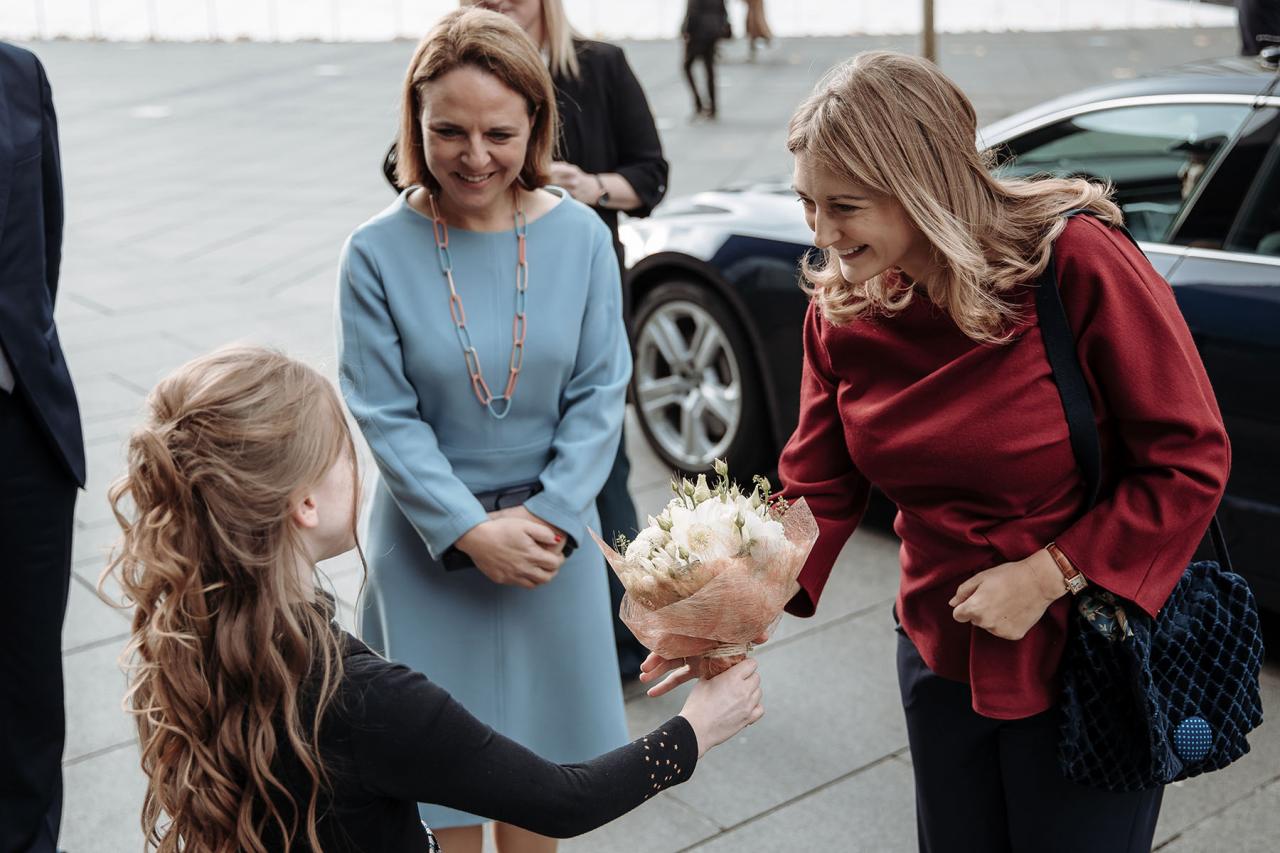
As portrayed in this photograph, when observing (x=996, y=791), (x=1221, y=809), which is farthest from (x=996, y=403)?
(x=1221, y=809)

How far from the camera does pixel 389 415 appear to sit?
9.58ft

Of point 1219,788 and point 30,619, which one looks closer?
point 30,619

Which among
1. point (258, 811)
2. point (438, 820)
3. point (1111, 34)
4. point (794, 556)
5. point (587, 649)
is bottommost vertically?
point (1111, 34)

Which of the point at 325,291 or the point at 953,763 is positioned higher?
the point at 953,763

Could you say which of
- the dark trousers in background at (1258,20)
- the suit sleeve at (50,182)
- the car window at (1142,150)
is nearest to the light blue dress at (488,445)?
the suit sleeve at (50,182)

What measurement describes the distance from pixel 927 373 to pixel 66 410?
197 cm

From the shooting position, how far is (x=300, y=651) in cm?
186

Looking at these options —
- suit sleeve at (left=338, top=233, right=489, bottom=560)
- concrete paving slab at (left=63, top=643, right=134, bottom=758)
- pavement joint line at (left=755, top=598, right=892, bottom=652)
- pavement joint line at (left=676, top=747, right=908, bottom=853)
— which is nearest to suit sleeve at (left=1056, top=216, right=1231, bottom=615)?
suit sleeve at (left=338, top=233, right=489, bottom=560)

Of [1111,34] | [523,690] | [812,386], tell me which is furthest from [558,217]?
[1111,34]

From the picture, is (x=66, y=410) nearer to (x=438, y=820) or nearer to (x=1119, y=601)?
(x=438, y=820)

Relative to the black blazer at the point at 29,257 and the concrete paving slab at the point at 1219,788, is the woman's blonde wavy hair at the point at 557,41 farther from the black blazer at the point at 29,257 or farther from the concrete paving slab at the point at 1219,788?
the concrete paving slab at the point at 1219,788

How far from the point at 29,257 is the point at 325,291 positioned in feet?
21.7

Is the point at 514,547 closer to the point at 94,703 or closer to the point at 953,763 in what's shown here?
the point at 953,763

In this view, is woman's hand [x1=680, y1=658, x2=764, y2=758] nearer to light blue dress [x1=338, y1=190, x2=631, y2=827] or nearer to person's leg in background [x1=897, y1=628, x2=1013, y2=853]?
person's leg in background [x1=897, y1=628, x2=1013, y2=853]
